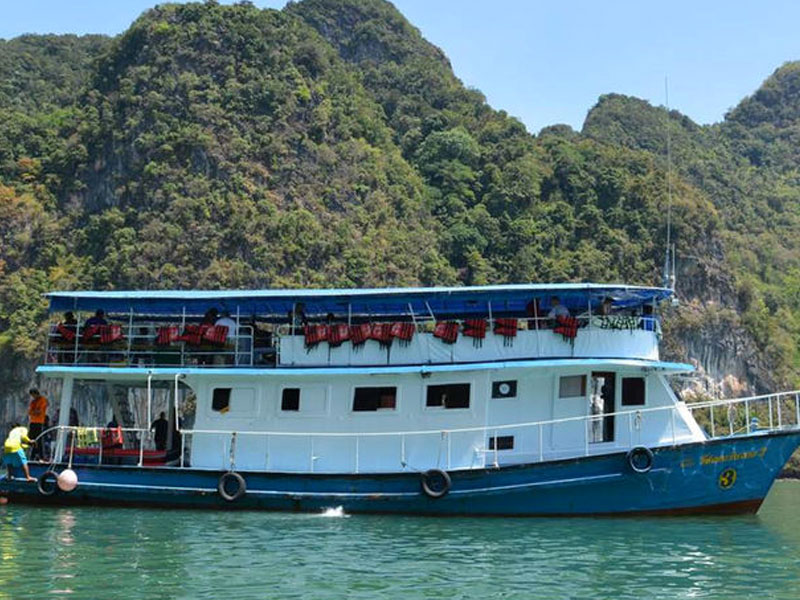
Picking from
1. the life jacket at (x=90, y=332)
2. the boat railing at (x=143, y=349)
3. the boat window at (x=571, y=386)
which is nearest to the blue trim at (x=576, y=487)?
the boat window at (x=571, y=386)

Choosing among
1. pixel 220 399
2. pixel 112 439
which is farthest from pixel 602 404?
pixel 112 439

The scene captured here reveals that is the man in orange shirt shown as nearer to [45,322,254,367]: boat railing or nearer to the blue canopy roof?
[45,322,254,367]: boat railing

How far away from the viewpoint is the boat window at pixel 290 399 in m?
19.7

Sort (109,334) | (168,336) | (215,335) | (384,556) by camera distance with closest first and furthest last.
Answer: (384,556), (215,335), (168,336), (109,334)

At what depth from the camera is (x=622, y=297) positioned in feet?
64.7

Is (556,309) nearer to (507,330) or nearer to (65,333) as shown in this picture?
(507,330)

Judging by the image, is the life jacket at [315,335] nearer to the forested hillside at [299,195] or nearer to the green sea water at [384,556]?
the green sea water at [384,556]

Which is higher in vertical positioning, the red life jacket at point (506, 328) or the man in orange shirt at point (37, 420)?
the red life jacket at point (506, 328)

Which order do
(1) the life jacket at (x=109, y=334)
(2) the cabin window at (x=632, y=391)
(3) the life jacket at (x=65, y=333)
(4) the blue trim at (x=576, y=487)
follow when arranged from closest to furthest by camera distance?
(4) the blue trim at (x=576, y=487), (2) the cabin window at (x=632, y=391), (1) the life jacket at (x=109, y=334), (3) the life jacket at (x=65, y=333)

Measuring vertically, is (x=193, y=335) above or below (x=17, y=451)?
above

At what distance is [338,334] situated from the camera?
19.5 metres

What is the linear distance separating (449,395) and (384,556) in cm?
536

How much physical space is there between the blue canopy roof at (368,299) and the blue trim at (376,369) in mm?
1220

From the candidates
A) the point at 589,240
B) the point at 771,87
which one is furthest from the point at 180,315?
the point at 771,87
